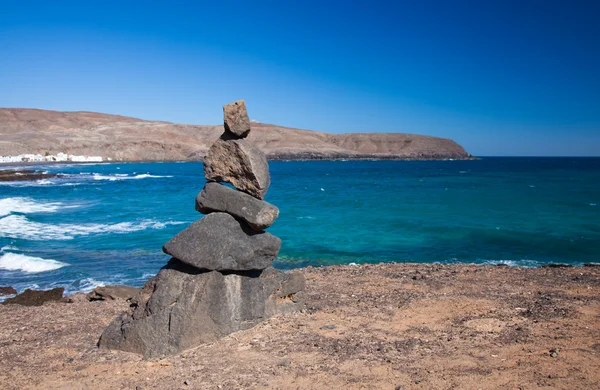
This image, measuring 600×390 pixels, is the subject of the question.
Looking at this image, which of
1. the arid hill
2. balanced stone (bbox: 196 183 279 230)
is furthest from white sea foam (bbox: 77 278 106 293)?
the arid hill

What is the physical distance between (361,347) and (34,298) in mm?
9919

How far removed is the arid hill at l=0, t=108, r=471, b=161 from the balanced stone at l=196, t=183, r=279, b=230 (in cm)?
12815

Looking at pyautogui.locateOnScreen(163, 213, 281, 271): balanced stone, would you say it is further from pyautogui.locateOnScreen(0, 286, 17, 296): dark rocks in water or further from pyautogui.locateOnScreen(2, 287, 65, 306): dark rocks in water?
pyautogui.locateOnScreen(0, 286, 17, 296): dark rocks in water

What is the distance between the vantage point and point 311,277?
14.5m

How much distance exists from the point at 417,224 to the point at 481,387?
980 inches

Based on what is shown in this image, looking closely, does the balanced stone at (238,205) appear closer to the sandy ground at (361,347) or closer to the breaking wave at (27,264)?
the sandy ground at (361,347)

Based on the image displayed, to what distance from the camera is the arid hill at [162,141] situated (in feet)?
438

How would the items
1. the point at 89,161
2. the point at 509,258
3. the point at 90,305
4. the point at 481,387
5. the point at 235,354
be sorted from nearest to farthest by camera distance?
the point at 481,387 < the point at 235,354 < the point at 90,305 < the point at 509,258 < the point at 89,161

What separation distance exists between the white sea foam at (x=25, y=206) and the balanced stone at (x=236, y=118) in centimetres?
3039

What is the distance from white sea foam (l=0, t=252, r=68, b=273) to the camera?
59.6 feet

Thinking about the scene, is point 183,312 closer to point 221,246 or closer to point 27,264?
point 221,246

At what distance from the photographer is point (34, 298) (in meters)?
13.2

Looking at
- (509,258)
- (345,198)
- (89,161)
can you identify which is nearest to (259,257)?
(509,258)

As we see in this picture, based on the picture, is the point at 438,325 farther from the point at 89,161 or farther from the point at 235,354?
the point at 89,161
